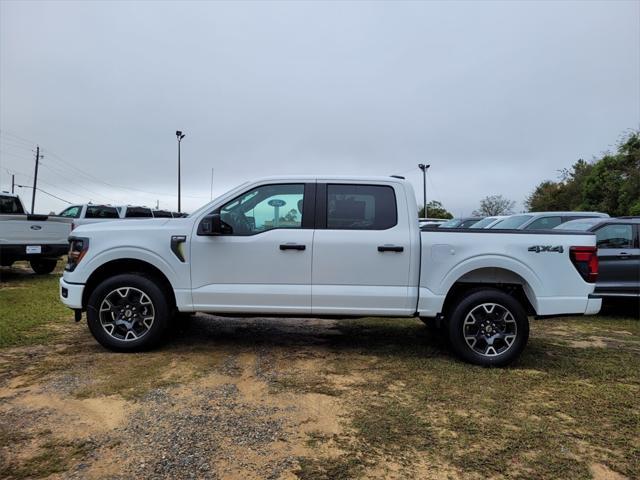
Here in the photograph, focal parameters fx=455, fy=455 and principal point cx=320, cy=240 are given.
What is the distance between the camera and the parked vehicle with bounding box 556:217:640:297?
23.5 ft

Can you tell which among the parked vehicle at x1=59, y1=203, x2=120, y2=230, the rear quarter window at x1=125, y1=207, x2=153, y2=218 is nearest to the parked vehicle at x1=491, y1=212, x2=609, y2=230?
the rear quarter window at x1=125, y1=207, x2=153, y2=218

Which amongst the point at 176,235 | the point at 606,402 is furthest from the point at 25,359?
the point at 606,402

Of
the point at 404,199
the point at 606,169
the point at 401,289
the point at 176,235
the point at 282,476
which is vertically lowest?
the point at 282,476

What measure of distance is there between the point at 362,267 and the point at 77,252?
3085 millimetres

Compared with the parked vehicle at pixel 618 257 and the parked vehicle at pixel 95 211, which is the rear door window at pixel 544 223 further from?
the parked vehicle at pixel 95 211

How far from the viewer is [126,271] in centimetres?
500

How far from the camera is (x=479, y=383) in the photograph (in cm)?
419

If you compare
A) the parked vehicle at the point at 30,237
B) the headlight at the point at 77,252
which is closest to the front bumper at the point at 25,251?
the parked vehicle at the point at 30,237

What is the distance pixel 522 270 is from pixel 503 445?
6.90 ft

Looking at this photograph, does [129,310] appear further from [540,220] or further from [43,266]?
[540,220]

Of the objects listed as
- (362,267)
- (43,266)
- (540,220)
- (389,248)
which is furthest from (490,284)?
(43,266)

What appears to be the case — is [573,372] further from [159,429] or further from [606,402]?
[159,429]

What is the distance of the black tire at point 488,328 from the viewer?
15.2ft

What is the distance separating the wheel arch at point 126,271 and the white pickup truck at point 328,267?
18 millimetres
